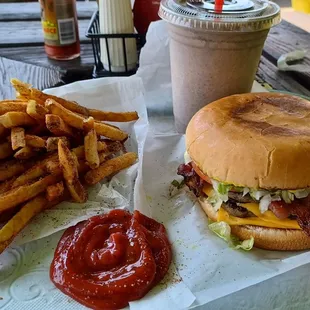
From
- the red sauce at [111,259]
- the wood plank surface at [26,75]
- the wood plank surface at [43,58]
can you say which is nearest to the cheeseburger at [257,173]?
the red sauce at [111,259]

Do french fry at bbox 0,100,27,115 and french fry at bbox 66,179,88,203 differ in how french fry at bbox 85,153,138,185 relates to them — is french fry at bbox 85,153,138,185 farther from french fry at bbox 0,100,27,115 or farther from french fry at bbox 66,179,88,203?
french fry at bbox 0,100,27,115

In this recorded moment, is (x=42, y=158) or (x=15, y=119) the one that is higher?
(x=15, y=119)

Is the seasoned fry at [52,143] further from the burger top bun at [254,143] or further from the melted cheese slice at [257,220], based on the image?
the melted cheese slice at [257,220]

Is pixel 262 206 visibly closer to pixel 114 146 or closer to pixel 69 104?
pixel 114 146

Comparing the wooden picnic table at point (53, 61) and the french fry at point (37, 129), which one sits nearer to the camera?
the french fry at point (37, 129)

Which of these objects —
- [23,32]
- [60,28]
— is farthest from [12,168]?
[23,32]
